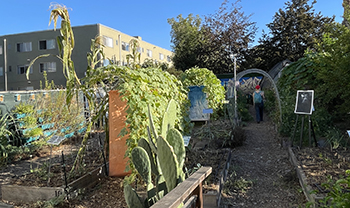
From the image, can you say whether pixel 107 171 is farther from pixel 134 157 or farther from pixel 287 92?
pixel 287 92

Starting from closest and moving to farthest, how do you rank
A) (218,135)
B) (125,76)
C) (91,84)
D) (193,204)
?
(193,204), (125,76), (91,84), (218,135)

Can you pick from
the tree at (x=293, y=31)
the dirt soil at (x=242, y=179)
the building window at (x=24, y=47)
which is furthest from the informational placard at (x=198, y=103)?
the building window at (x=24, y=47)

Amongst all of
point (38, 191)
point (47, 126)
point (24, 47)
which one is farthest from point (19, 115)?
point (24, 47)

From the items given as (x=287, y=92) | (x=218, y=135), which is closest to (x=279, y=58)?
(x=287, y=92)

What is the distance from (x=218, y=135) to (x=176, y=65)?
659 inches

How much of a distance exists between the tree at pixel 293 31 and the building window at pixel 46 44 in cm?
2001

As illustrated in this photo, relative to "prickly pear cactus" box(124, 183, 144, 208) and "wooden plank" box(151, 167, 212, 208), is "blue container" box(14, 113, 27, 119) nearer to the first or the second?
"prickly pear cactus" box(124, 183, 144, 208)

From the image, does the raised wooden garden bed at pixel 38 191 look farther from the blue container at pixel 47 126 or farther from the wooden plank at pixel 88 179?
the blue container at pixel 47 126

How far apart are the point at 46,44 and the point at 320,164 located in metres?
28.6

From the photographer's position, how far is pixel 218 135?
6.91 metres

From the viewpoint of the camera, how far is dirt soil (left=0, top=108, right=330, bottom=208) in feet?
13.0

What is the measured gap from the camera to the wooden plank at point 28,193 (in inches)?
157

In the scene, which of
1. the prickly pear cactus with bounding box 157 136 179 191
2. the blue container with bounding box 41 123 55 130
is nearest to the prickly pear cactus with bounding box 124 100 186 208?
the prickly pear cactus with bounding box 157 136 179 191

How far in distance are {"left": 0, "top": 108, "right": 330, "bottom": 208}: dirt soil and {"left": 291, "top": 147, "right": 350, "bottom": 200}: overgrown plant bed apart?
0.25 metres
